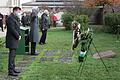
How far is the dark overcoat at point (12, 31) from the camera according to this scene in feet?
32.7

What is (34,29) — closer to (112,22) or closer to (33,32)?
(33,32)

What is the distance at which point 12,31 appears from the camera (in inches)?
391

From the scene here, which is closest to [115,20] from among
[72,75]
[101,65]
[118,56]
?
[118,56]

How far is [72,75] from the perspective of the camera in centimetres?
1012

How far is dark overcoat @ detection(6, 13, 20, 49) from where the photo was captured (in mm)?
9953

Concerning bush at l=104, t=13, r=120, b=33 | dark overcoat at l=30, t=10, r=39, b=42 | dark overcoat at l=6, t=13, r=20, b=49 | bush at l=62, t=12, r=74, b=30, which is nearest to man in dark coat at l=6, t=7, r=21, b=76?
dark overcoat at l=6, t=13, r=20, b=49

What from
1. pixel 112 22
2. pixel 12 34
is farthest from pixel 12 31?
pixel 112 22

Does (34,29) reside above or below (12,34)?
below

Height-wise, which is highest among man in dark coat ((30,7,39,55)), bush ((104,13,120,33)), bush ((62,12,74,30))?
man in dark coat ((30,7,39,55))

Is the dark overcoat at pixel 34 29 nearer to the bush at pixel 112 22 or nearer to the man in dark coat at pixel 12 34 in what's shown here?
the man in dark coat at pixel 12 34

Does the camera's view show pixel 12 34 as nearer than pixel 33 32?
Yes

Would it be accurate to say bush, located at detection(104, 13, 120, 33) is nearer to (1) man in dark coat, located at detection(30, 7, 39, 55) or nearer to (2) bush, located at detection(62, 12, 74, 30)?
(2) bush, located at detection(62, 12, 74, 30)

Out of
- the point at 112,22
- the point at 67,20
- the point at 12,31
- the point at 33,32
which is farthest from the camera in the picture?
the point at 67,20

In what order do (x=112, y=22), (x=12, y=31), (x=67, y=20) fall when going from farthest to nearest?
(x=67, y=20)
(x=112, y=22)
(x=12, y=31)
